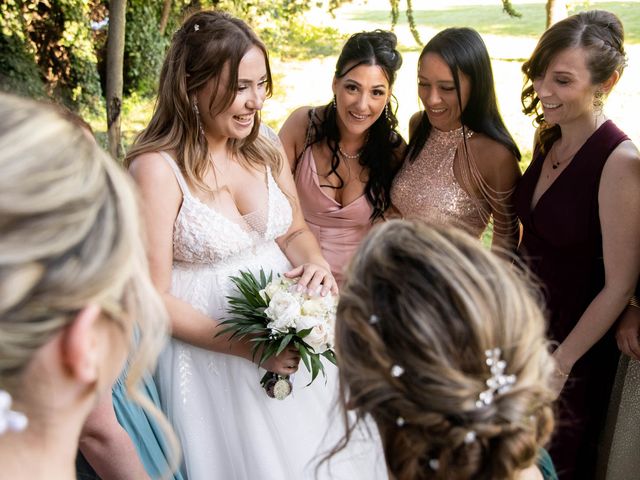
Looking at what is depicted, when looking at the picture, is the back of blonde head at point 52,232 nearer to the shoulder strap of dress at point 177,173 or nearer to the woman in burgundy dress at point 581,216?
the shoulder strap of dress at point 177,173

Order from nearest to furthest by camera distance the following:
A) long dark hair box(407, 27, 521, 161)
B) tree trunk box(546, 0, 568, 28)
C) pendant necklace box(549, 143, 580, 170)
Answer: pendant necklace box(549, 143, 580, 170)
long dark hair box(407, 27, 521, 161)
tree trunk box(546, 0, 568, 28)

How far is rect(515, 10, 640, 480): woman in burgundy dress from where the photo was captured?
2.65 metres

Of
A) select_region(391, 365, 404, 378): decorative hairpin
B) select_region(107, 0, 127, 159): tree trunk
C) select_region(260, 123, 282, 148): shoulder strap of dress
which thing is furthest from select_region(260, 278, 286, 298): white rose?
select_region(107, 0, 127, 159): tree trunk

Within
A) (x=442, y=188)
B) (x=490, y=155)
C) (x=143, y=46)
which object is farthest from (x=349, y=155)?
(x=143, y=46)

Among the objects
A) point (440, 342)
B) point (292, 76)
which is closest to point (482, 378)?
point (440, 342)

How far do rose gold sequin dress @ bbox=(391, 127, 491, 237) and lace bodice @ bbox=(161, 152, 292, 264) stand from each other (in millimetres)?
862

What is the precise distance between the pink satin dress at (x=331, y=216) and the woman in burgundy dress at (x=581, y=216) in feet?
3.12

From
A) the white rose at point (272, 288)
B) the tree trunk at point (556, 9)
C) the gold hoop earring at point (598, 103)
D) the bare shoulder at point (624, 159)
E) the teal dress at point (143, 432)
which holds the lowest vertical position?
the teal dress at point (143, 432)

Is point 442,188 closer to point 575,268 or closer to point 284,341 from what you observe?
point 575,268

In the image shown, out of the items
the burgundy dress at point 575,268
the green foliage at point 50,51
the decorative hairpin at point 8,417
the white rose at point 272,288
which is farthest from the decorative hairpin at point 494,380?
the green foliage at point 50,51

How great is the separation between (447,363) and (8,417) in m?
0.76

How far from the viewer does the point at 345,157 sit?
3699 mm

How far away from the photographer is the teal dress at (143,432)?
234 centimetres

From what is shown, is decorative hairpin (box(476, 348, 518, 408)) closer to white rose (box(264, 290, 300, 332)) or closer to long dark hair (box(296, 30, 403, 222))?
white rose (box(264, 290, 300, 332))
